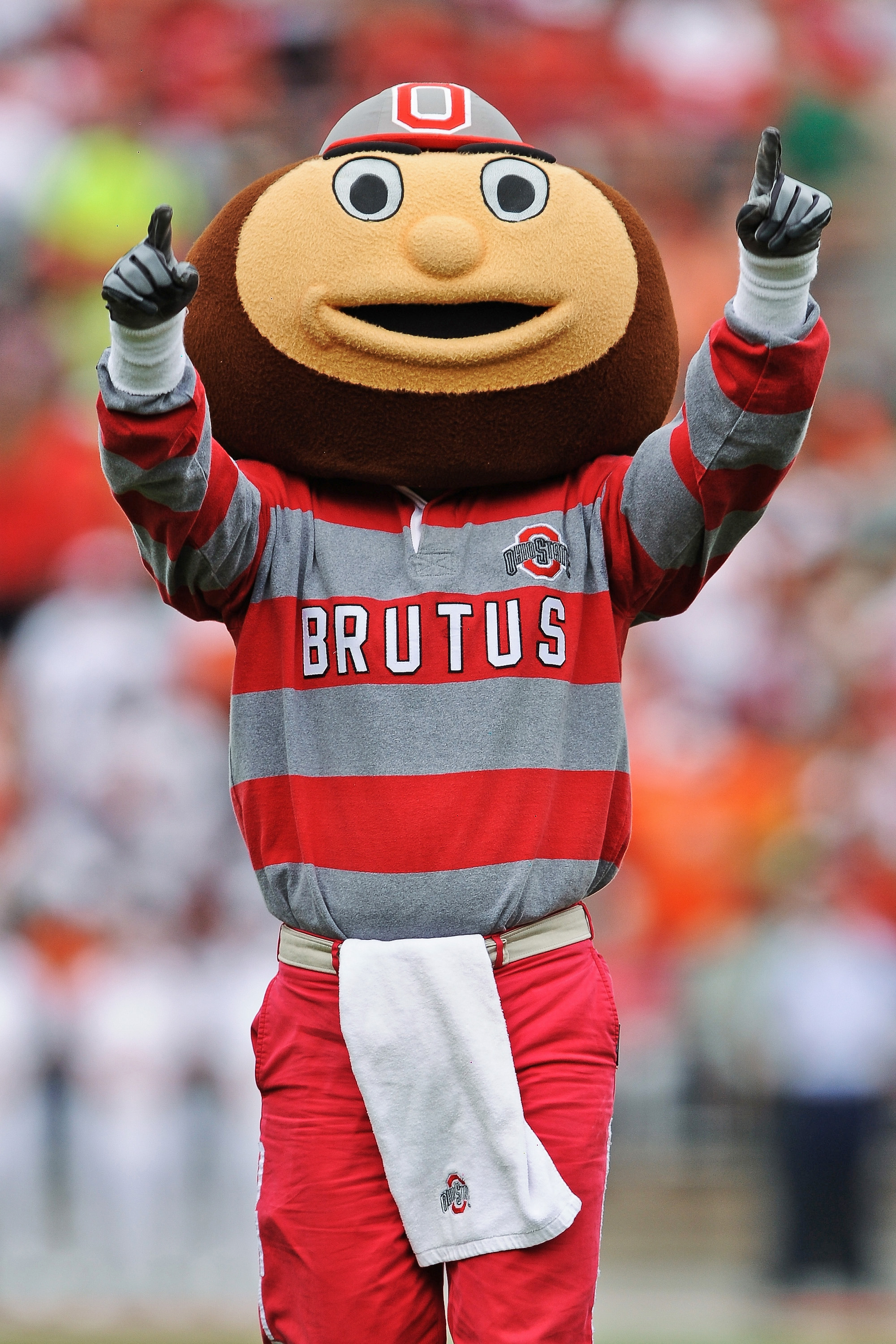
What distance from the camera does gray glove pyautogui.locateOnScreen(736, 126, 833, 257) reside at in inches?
77.3

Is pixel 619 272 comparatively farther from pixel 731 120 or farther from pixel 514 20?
pixel 514 20

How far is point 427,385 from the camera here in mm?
2195

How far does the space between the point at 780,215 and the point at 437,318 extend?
0.45m

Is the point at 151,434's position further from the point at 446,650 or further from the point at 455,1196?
the point at 455,1196

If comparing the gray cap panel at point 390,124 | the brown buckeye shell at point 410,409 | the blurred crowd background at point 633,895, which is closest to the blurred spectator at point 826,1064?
the blurred crowd background at point 633,895

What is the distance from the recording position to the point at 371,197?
2.23 meters

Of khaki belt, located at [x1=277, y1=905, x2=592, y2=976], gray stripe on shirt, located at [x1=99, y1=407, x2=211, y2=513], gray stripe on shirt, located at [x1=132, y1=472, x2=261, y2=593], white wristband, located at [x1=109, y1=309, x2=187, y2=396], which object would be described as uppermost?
white wristband, located at [x1=109, y1=309, x2=187, y2=396]

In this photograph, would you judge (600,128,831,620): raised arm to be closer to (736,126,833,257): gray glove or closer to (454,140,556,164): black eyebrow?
(736,126,833,257): gray glove

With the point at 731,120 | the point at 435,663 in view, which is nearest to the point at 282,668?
the point at 435,663

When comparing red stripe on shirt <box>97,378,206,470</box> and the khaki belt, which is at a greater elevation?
red stripe on shirt <box>97,378,206,470</box>

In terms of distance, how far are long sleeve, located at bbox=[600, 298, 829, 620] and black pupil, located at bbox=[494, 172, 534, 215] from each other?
→ 299 mm

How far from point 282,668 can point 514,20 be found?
19.0 feet

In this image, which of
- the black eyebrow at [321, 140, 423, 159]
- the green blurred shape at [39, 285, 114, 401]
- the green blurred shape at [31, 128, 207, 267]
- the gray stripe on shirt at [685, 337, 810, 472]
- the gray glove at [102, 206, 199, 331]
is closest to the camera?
the gray glove at [102, 206, 199, 331]

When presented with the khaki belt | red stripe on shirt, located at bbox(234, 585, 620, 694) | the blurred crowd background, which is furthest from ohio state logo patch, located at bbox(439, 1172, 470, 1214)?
the blurred crowd background
